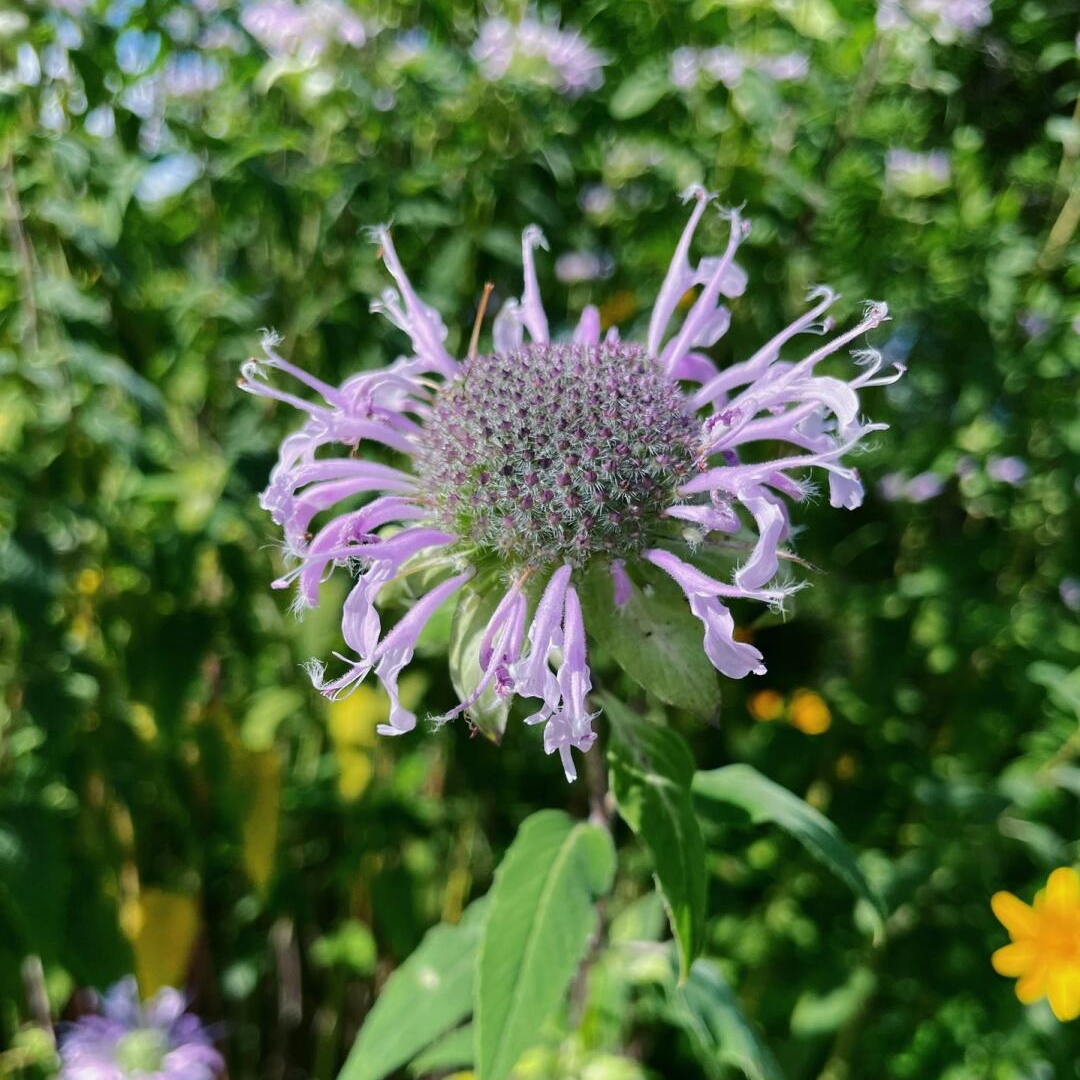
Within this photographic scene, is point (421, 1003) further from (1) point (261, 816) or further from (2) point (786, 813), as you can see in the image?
(1) point (261, 816)

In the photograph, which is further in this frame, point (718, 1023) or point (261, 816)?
point (261, 816)

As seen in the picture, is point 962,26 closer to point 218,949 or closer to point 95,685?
point 95,685

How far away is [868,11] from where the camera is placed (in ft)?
3.55

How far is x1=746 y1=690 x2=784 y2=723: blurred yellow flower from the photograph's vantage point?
5.42ft

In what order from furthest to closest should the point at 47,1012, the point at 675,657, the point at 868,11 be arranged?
the point at 47,1012 < the point at 868,11 < the point at 675,657

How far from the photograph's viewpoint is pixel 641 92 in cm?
120

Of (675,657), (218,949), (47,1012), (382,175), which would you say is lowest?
(218,949)

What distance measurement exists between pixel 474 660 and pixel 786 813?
1.03 feet

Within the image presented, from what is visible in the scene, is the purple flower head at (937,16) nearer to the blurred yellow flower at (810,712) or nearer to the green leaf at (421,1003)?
the blurred yellow flower at (810,712)

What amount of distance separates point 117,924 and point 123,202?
0.97 metres

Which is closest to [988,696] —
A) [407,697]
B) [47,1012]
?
[407,697]

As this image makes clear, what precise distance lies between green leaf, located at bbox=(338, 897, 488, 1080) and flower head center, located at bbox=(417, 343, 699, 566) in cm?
39

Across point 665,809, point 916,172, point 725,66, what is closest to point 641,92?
point 725,66

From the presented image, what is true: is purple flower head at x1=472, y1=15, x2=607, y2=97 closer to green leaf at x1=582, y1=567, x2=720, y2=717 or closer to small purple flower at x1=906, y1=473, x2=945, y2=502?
small purple flower at x1=906, y1=473, x2=945, y2=502
